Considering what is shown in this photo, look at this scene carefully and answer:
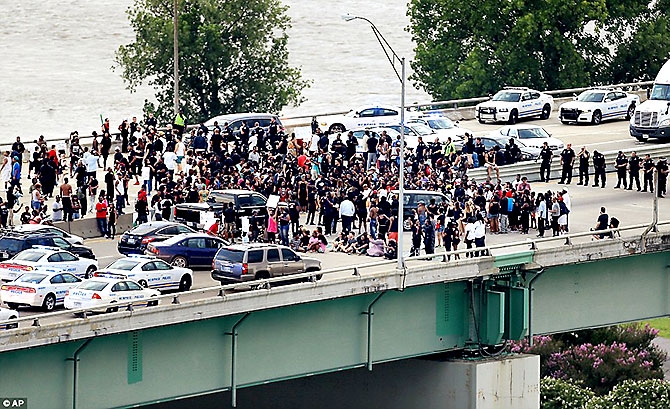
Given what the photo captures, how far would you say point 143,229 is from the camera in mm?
41188

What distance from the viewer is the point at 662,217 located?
4906cm

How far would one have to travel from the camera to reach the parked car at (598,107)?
6769 centimetres

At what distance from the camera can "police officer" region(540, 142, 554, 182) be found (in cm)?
5481

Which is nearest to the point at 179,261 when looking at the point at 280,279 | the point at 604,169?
the point at 280,279

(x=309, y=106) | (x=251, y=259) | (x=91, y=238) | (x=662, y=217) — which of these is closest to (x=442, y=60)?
(x=309, y=106)

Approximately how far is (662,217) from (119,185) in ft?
57.1

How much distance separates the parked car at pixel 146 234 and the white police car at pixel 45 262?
9.22ft

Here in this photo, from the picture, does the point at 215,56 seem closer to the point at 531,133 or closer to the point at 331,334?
the point at 531,133

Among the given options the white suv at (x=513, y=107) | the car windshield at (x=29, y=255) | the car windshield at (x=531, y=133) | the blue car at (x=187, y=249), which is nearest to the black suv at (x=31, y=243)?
the car windshield at (x=29, y=255)

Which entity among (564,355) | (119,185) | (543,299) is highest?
(119,185)

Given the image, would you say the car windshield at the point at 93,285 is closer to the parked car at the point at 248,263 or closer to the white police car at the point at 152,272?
the white police car at the point at 152,272

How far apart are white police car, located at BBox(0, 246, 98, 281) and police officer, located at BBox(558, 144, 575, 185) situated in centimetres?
2265

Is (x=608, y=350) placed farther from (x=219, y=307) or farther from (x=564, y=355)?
(x=219, y=307)

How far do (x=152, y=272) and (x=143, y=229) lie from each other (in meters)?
5.56
